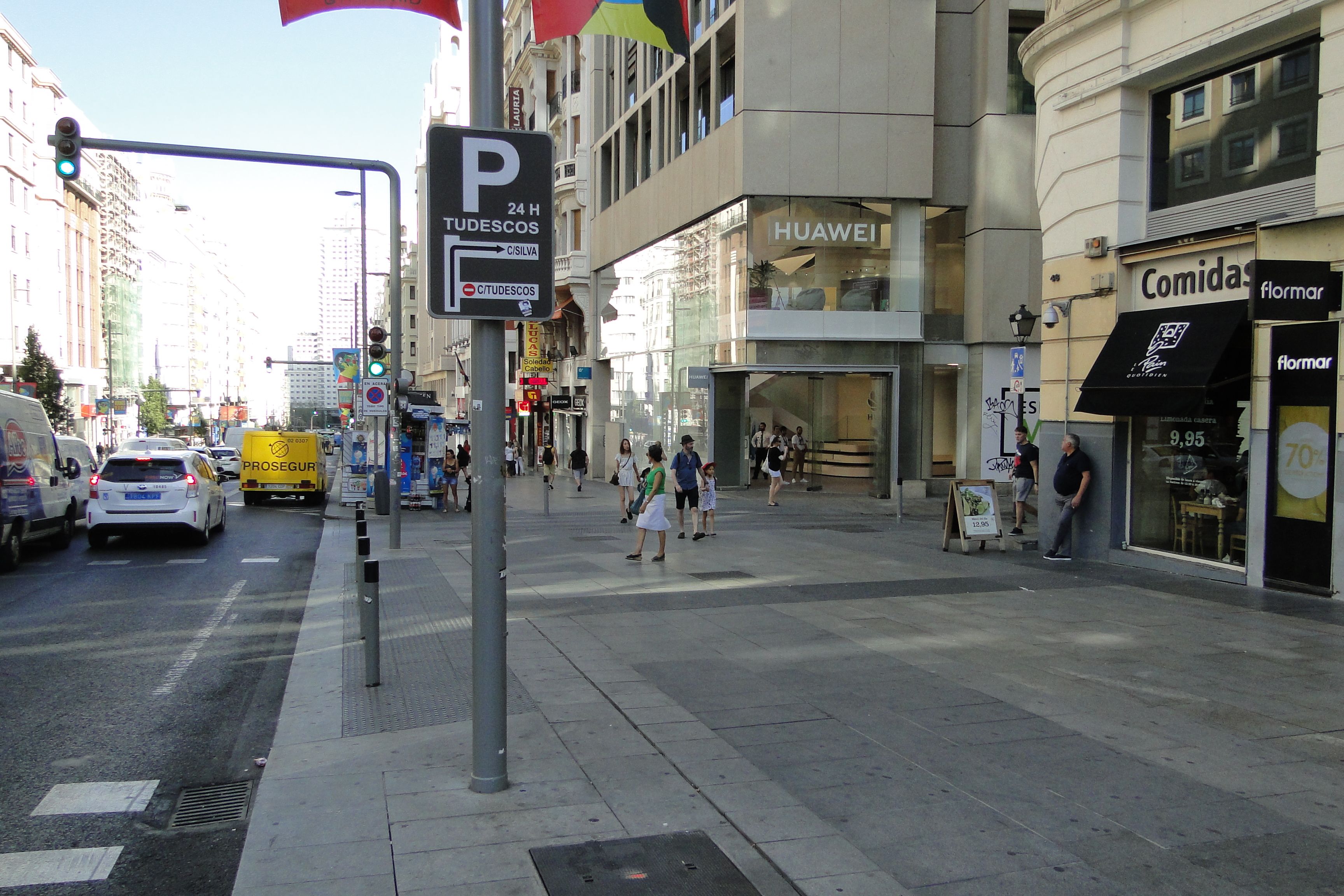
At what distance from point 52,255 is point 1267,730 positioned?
92048mm

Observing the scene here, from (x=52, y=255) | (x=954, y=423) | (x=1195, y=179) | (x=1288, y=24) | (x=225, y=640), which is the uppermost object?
(x=52, y=255)

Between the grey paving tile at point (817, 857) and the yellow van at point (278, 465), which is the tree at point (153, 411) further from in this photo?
the grey paving tile at point (817, 857)

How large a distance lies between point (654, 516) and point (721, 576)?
61.6 inches

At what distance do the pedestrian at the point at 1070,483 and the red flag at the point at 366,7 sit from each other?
10417mm

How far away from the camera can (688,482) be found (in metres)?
17.9

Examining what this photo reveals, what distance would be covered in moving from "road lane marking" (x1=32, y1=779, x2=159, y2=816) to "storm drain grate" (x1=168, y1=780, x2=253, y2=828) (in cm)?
21

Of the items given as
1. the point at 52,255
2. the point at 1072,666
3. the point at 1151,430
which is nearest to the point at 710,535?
the point at 1151,430

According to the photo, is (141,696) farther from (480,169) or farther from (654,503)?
(654,503)

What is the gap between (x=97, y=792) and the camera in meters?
5.60

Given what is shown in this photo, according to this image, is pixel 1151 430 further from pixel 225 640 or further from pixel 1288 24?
pixel 225 640

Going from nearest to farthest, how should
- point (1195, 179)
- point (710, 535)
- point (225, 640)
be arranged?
point (225, 640) → point (1195, 179) → point (710, 535)

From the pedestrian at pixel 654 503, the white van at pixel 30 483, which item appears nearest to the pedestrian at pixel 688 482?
the pedestrian at pixel 654 503

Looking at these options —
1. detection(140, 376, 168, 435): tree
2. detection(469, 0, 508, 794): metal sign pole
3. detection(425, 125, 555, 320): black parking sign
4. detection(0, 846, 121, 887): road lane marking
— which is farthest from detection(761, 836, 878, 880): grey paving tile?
detection(140, 376, 168, 435): tree

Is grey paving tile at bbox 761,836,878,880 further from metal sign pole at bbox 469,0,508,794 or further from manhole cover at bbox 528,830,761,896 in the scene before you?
metal sign pole at bbox 469,0,508,794
